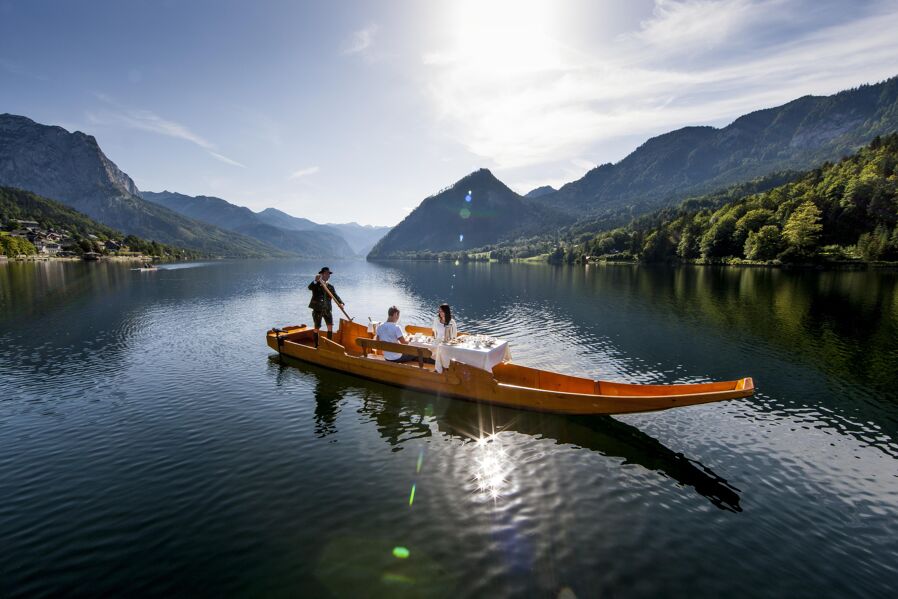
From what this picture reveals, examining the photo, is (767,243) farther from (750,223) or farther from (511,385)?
(511,385)

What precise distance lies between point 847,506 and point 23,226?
10868 inches

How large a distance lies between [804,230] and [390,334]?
117 meters

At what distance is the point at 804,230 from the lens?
9256 cm

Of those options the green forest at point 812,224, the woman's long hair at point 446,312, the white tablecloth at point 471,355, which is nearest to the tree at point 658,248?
the green forest at point 812,224

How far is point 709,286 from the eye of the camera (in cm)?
6234

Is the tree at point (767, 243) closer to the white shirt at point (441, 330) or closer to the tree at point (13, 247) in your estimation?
the white shirt at point (441, 330)

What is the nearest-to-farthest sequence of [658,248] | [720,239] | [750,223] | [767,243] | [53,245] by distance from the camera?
[767,243] < [750,223] < [720,239] < [658,248] < [53,245]

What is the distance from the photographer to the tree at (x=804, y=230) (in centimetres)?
9162

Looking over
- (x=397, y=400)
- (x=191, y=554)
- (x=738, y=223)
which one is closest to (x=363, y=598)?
(x=191, y=554)

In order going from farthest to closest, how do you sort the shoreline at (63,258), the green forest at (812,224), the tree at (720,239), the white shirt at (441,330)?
the shoreline at (63,258)
the tree at (720,239)
the green forest at (812,224)
the white shirt at (441,330)

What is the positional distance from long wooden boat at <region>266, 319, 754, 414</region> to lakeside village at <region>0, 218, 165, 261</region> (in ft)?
600

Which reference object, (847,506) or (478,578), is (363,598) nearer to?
(478,578)

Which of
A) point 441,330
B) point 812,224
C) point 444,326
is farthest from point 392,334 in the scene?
point 812,224

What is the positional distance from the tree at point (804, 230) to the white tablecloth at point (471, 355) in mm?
111154
